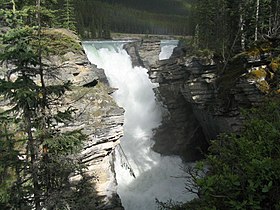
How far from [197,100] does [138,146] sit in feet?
26.0

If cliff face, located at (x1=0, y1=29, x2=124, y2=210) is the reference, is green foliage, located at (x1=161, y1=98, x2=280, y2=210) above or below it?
above

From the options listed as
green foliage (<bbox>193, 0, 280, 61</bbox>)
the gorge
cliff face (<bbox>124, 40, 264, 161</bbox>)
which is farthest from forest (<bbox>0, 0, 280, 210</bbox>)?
green foliage (<bbox>193, 0, 280, 61</bbox>)

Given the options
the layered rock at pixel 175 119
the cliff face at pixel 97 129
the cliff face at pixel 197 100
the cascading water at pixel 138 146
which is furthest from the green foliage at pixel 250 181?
the layered rock at pixel 175 119

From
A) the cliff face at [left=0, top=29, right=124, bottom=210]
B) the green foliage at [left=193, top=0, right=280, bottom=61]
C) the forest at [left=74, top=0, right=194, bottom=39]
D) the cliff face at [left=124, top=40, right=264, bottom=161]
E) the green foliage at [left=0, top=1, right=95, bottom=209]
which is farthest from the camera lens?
the forest at [left=74, top=0, right=194, bottom=39]

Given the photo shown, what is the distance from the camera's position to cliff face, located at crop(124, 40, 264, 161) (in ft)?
71.3

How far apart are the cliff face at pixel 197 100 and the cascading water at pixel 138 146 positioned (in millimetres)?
1529

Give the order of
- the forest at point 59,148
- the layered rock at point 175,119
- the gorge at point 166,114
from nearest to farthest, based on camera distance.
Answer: the forest at point 59,148 < the gorge at point 166,114 < the layered rock at point 175,119

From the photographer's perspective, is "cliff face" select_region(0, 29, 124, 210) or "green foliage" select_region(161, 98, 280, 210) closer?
"green foliage" select_region(161, 98, 280, 210)

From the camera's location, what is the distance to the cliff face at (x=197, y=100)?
21719 mm

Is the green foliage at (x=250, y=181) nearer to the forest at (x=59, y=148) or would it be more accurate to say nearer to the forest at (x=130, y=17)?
the forest at (x=59, y=148)

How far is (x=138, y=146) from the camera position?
2850cm

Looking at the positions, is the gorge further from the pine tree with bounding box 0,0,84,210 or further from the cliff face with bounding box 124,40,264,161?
the pine tree with bounding box 0,0,84,210

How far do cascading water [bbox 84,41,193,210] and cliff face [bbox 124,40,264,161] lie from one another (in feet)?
5.01

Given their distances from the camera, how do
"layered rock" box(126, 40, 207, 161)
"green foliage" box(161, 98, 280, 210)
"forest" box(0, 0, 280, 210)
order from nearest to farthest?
"green foliage" box(161, 98, 280, 210) → "forest" box(0, 0, 280, 210) → "layered rock" box(126, 40, 207, 161)
